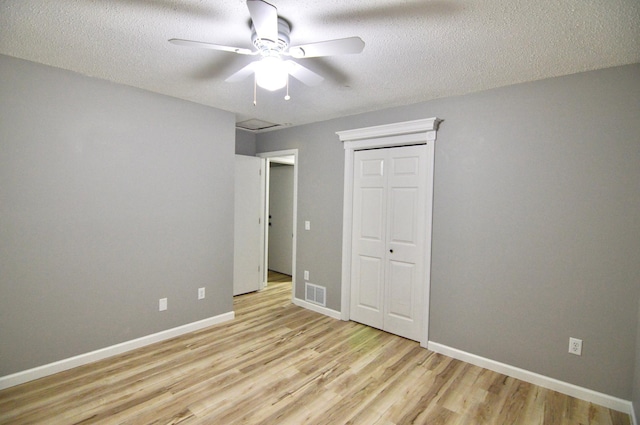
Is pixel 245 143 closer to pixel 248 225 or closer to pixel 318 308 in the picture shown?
pixel 248 225

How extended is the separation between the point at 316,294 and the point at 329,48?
314cm

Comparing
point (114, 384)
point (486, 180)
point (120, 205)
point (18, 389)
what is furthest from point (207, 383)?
point (486, 180)

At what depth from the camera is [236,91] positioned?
Result: 9.82 feet

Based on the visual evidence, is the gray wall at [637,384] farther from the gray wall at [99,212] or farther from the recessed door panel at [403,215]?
the gray wall at [99,212]

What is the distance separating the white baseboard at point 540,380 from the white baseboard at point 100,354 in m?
2.47

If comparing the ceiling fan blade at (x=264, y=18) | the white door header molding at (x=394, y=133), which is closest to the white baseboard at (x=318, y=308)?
Result: the white door header molding at (x=394, y=133)

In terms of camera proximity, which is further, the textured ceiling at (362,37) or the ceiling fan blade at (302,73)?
the ceiling fan blade at (302,73)

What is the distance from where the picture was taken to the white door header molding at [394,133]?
310cm

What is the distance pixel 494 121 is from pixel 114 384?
12.5 ft

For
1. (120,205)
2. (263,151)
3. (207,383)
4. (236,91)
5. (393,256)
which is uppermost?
(236,91)

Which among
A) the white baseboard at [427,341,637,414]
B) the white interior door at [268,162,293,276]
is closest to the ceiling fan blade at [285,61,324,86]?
the white baseboard at [427,341,637,414]

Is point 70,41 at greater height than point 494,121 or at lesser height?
greater

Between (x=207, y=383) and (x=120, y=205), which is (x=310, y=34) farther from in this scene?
(x=207, y=383)

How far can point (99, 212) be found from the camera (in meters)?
2.77
